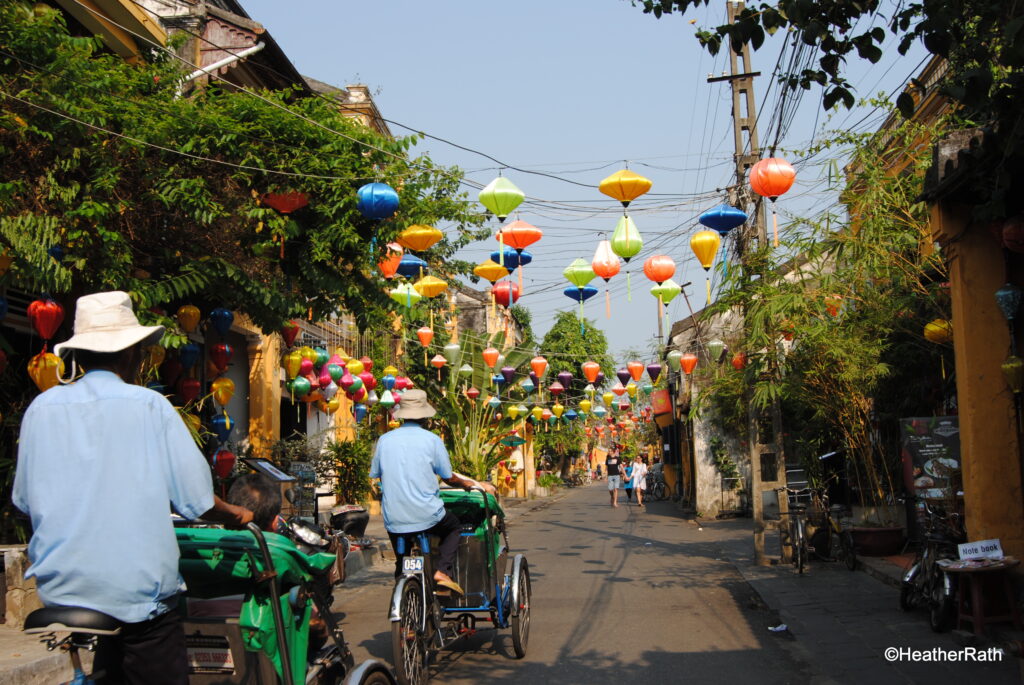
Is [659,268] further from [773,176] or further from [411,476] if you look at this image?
[411,476]

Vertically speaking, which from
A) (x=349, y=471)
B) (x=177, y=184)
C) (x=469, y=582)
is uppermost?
(x=177, y=184)

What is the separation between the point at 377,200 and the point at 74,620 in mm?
6772

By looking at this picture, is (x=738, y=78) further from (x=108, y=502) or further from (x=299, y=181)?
(x=108, y=502)

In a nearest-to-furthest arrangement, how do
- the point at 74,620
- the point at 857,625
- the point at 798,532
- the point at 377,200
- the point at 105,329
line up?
1. the point at 74,620
2. the point at 105,329
3. the point at 857,625
4. the point at 377,200
5. the point at 798,532

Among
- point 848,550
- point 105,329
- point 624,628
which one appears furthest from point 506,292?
point 105,329

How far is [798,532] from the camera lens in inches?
480

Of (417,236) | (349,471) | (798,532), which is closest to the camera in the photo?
(417,236)

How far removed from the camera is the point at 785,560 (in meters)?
13.3

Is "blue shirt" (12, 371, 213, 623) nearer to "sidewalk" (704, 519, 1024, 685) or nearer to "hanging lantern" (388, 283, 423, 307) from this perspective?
"sidewalk" (704, 519, 1024, 685)

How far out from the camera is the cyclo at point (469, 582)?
6.29 m

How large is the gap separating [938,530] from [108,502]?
297 inches

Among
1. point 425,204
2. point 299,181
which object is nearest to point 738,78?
point 425,204

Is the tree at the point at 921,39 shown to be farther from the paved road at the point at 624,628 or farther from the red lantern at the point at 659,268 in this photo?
the red lantern at the point at 659,268

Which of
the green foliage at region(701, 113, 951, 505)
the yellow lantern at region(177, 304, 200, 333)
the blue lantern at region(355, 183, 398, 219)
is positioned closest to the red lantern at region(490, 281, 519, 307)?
the green foliage at region(701, 113, 951, 505)
